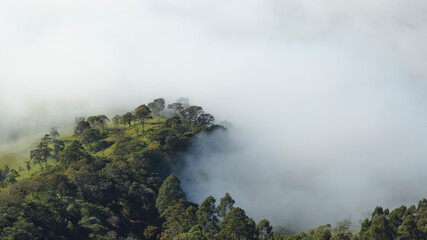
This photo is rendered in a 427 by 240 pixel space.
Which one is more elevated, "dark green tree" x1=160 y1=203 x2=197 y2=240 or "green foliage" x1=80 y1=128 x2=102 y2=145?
"green foliage" x1=80 y1=128 x2=102 y2=145

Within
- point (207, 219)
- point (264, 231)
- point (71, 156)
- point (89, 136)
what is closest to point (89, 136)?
point (89, 136)

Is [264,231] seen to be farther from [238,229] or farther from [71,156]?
[71,156]

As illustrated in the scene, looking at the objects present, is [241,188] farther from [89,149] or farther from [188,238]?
[188,238]

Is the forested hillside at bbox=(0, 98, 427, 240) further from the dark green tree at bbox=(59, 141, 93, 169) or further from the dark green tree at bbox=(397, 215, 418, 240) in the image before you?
the dark green tree at bbox=(397, 215, 418, 240)

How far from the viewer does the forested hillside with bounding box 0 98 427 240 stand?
9950 centimetres

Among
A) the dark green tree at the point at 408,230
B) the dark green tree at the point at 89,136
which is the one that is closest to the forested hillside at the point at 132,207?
the dark green tree at the point at 408,230

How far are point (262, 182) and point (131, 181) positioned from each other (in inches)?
2835

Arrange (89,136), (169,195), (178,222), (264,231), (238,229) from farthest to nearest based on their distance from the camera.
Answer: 1. (89,136)
2. (169,195)
3. (178,222)
4. (264,231)
5. (238,229)

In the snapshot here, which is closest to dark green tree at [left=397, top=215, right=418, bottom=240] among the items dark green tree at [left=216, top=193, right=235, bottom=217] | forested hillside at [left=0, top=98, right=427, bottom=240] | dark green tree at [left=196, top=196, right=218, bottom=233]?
forested hillside at [left=0, top=98, right=427, bottom=240]

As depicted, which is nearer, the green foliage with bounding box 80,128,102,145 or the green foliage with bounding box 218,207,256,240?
the green foliage with bounding box 218,207,256,240

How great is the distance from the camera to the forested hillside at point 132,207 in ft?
326

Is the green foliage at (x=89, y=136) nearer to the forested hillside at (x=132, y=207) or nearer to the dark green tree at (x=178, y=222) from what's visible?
the forested hillside at (x=132, y=207)

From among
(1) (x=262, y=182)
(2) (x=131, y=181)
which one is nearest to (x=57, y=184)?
(2) (x=131, y=181)

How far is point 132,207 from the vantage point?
445ft
